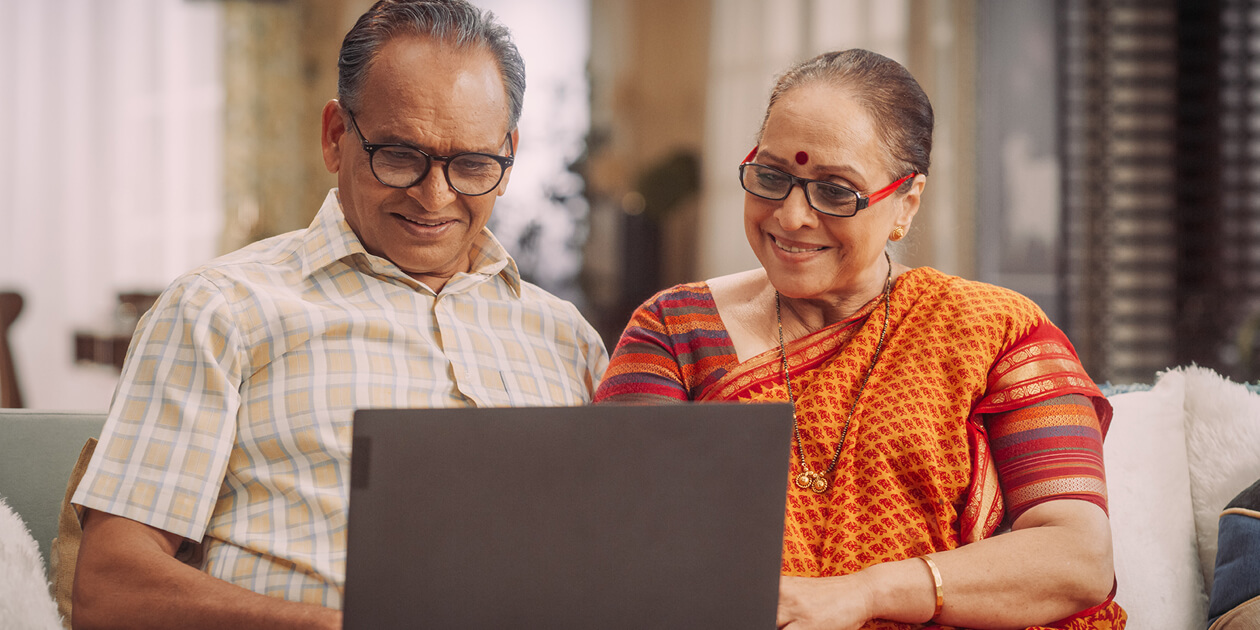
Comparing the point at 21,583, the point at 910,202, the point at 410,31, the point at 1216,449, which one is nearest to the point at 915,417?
the point at 910,202

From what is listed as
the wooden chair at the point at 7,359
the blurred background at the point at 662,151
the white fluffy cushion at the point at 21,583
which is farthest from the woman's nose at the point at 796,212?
the blurred background at the point at 662,151

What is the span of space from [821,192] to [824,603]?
1.76ft

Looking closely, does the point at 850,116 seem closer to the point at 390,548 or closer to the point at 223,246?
the point at 390,548

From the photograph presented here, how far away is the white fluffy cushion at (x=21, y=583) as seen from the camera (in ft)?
4.23

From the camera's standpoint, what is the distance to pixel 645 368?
138 cm

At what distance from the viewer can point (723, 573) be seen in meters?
→ 0.86

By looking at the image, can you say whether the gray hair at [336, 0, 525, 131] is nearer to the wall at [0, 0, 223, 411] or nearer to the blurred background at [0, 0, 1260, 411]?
the blurred background at [0, 0, 1260, 411]

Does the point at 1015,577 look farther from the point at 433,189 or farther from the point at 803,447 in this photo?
the point at 433,189

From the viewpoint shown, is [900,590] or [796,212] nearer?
[900,590]

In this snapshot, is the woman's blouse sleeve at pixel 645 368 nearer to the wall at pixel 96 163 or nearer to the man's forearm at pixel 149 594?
the man's forearm at pixel 149 594

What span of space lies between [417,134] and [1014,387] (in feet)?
2.75

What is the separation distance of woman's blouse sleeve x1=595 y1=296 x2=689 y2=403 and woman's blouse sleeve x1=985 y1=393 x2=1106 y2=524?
422 mm

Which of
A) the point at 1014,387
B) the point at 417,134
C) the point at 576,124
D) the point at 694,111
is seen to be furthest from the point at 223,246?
the point at 1014,387

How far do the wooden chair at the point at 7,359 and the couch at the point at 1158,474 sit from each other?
3.61 feet
